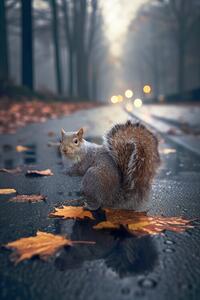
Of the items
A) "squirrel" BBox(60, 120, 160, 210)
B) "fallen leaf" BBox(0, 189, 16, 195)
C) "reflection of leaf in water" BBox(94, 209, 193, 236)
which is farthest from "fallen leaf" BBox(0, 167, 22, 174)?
"reflection of leaf in water" BBox(94, 209, 193, 236)

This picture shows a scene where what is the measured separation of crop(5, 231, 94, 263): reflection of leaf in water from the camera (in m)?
1.98

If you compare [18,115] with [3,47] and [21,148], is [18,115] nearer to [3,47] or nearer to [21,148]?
[21,148]

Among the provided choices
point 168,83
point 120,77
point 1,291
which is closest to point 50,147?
point 1,291

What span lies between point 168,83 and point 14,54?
22.5 m

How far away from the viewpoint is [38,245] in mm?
2127

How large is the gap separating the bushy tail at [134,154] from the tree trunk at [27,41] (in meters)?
15.2

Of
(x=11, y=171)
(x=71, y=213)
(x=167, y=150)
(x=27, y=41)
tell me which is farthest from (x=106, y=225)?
(x=27, y=41)

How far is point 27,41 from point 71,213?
15.3 metres

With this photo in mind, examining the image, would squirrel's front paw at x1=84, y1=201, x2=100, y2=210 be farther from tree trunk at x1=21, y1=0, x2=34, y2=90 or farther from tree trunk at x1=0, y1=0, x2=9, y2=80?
tree trunk at x1=21, y1=0, x2=34, y2=90

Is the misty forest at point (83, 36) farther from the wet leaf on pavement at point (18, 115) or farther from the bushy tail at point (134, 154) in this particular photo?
the bushy tail at point (134, 154)

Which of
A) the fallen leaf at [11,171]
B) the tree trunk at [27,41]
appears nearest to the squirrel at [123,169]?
the fallen leaf at [11,171]

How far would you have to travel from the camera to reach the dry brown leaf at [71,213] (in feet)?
8.85

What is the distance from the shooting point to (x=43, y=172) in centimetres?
442

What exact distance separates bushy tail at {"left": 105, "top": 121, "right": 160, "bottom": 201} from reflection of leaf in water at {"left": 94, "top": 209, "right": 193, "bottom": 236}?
13 cm
